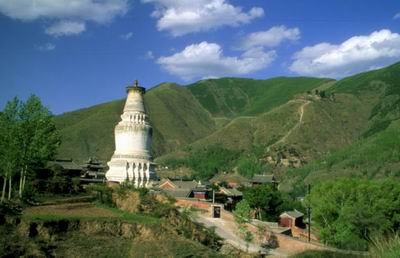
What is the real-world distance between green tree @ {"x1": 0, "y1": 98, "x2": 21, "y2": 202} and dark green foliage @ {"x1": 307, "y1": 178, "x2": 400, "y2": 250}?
842 inches

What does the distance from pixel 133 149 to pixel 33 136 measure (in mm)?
16835

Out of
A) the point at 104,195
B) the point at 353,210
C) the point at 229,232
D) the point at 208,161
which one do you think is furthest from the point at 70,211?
the point at 208,161

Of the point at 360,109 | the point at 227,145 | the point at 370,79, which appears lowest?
the point at 227,145

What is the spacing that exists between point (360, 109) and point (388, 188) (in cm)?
11927

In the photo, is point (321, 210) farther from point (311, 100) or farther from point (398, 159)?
point (311, 100)

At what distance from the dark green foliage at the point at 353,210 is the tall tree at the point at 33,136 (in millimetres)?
20496

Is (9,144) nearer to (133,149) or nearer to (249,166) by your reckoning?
(133,149)

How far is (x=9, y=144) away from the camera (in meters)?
29.6

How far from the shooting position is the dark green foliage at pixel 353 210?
3672 centimetres

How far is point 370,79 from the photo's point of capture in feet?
623

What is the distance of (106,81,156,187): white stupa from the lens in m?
47.1

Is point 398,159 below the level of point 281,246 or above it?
above

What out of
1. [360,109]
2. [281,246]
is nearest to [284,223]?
[281,246]

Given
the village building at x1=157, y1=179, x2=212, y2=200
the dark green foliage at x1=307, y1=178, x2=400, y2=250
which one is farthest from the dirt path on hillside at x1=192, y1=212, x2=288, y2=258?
the village building at x1=157, y1=179, x2=212, y2=200
